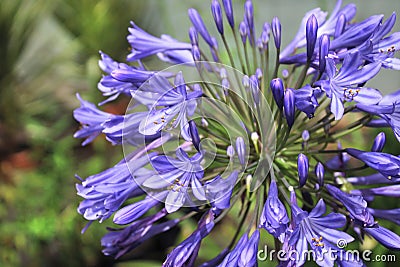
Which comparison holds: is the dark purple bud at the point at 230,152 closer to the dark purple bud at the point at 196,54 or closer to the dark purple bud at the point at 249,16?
the dark purple bud at the point at 196,54

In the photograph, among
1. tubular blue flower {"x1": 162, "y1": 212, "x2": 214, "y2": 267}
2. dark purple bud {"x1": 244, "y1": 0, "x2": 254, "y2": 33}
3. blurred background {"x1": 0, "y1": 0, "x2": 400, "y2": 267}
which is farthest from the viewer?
blurred background {"x1": 0, "y1": 0, "x2": 400, "y2": 267}

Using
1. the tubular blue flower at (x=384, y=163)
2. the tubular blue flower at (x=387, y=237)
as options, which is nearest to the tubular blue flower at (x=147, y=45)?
the tubular blue flower at (x=384, y=163)

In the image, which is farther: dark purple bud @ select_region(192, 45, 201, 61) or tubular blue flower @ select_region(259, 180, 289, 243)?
dark purple bud @ select_region(192, 45, 201, 61)

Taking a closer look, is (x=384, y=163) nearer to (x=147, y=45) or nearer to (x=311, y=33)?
(x=311, y=33)

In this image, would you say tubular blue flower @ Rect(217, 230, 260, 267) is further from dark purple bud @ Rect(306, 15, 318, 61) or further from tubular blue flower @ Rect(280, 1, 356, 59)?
tubular blue flower @ Rect(280, 1, 356, 59)

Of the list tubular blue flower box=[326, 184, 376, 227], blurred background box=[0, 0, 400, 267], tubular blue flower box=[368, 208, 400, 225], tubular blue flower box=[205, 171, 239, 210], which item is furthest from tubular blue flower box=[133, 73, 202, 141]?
blurred background box=[0, 0, 400, 267]

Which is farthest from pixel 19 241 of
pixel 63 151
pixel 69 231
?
pixel 63 151
